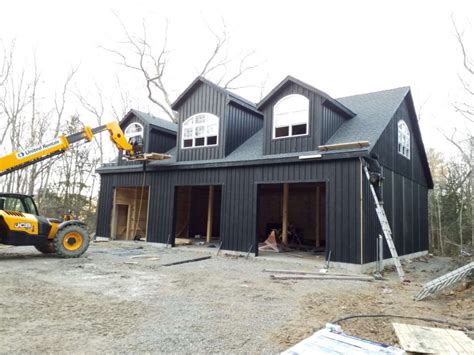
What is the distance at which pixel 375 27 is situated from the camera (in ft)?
44.8

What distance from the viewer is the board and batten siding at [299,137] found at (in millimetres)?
11148

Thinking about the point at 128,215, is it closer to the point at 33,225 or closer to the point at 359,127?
the point at 33,225

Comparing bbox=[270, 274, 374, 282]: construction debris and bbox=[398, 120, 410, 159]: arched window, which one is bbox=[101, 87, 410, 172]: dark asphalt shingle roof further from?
bbox=[270, 274, 374, 282]: construction debris

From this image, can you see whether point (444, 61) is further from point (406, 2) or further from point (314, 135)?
point (314, 135)

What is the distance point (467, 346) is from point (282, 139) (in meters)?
8.69

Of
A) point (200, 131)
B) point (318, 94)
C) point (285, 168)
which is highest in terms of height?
point (318, 94)

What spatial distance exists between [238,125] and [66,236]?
763 centimetres

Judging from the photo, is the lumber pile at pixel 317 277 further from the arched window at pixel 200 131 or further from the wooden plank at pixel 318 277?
the arched window at pixel 200 131

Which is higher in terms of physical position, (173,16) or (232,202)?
(173,16)

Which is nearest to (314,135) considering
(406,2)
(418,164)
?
(406,2)

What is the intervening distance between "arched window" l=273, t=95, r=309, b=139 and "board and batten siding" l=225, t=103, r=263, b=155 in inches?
86.5

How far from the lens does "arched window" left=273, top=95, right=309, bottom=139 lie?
11.6 meters

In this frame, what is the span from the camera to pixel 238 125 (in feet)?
46.0

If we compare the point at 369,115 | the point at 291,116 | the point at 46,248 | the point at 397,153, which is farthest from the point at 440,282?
the point at 46,248
